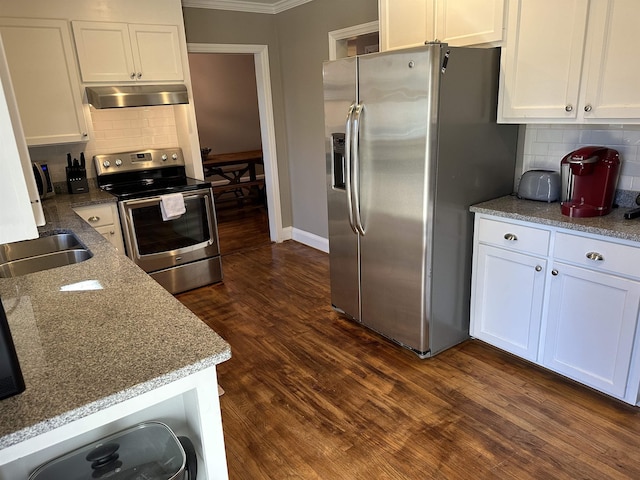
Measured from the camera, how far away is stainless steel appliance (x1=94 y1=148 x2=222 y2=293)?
11.2 ft

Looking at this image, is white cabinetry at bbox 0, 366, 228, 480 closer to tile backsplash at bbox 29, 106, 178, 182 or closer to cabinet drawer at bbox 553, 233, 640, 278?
cabinet drawer at bbox 553, 233, 640, 278

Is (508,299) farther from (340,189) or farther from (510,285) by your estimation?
(340,189)

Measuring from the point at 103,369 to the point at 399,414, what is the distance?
1551 millimetres

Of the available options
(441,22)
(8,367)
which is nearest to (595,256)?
(441,22)

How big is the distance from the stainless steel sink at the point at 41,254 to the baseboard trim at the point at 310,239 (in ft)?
8.67

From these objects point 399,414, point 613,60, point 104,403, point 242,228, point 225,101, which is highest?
point 225,101

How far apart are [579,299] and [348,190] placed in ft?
4.52

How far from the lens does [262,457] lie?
79.1 inches

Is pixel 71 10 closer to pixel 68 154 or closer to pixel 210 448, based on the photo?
pixel 68 154

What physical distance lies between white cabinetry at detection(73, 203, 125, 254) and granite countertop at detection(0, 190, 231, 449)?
1.53 metres

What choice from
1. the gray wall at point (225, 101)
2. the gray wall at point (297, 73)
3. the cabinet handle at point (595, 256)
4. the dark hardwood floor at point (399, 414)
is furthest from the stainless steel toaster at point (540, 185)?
the gray wall at point (225, 101)

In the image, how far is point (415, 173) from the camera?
2.42m

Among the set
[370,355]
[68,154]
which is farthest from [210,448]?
[68,154]

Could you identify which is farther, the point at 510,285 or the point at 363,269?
the point at 363,269
